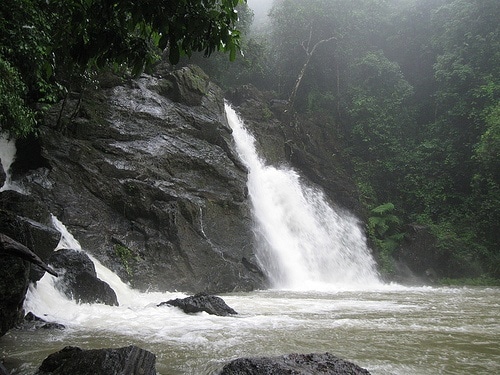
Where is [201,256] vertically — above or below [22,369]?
above

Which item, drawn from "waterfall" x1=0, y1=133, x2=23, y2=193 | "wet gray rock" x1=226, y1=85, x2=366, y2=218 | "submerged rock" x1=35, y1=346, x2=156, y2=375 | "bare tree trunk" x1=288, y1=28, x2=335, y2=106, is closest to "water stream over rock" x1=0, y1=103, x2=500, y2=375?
"submerged rock" x1=35, y1=346, x2=156, y2=375

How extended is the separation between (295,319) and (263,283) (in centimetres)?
631

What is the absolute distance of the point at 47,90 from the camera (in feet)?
33.5

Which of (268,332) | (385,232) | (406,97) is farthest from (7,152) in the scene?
(406,97)

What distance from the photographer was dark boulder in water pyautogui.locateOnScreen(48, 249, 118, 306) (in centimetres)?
760

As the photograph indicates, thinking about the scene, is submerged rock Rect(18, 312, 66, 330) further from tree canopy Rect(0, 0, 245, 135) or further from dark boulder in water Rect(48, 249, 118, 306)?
tree canopy Rect(0, 0, 245, 135)

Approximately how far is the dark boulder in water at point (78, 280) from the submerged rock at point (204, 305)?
59.5 inches

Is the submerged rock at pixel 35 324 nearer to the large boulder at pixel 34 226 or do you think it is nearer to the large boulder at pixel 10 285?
the large boulder at pixel 34 226

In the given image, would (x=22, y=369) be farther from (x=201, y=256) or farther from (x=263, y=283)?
(x=263, y=283)

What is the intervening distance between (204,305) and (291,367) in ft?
14.5

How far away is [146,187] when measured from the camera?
39.4ft

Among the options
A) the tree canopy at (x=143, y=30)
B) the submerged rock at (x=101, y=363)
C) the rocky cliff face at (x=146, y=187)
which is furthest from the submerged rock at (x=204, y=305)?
the tree canopy at (x=143, y=30)

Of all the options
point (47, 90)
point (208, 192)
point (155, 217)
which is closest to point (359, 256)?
point (208, 192)

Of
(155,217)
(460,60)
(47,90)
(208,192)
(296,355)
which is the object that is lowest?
(296,355)
